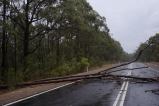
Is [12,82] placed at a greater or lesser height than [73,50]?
lesser

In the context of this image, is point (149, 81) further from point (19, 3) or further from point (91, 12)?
point (91, 12)

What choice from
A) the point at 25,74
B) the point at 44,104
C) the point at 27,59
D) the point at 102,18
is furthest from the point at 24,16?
the point at 102,18

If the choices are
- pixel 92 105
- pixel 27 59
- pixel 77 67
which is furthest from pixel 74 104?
pixel 77 67

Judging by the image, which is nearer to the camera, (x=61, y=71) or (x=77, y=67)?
(x=61, y=71)

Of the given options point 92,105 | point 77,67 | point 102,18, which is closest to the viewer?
point 92,105

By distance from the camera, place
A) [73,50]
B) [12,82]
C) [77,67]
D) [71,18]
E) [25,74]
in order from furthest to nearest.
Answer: [73,50]
[77,67]
[71,18]
[25,74]
[12,82]

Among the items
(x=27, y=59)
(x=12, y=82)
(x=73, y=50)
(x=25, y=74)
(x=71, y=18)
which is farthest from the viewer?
(x=73, y=50)

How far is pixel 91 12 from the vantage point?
6619 cm

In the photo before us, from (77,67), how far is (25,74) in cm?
1650

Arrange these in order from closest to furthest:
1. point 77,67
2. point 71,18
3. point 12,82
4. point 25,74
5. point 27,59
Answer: point 12,82, point 25,74, point 27,59, point 71,18, point 77,67

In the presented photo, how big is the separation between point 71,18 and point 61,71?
19.1ft

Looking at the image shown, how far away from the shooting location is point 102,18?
77.8 m

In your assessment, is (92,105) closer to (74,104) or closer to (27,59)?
(74,104)

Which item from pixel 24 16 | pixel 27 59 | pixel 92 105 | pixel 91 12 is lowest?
pixel 92 105
